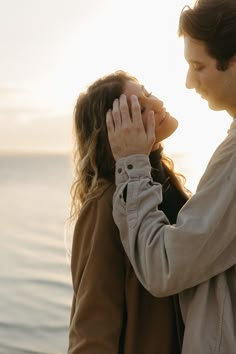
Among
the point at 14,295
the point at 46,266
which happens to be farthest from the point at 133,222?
the point at 46,266

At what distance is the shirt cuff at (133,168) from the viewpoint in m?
2.42

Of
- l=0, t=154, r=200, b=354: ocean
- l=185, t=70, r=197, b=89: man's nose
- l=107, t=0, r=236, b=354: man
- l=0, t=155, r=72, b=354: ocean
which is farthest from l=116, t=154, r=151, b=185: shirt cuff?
l=0, t=155, r=72, b=354: ocean

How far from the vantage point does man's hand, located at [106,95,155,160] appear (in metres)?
2.47

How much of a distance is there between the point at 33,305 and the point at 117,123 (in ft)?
16.2

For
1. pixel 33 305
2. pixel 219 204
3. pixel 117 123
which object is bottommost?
pixel 33 305

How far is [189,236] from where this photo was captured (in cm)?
224

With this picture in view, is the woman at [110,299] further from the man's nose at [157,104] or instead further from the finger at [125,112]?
the finger at [125,112]

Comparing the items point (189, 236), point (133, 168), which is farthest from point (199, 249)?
point (133, 168)

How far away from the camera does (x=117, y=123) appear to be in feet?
8.30

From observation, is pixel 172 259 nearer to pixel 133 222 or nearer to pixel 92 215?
pixel 133 222

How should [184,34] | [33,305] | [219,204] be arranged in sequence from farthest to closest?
[33,305]
[184,34]
[219,204]

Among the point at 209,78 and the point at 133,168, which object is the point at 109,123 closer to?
the point at 133,168

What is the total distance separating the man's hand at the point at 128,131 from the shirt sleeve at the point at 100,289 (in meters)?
0.24

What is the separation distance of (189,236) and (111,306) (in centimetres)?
49
